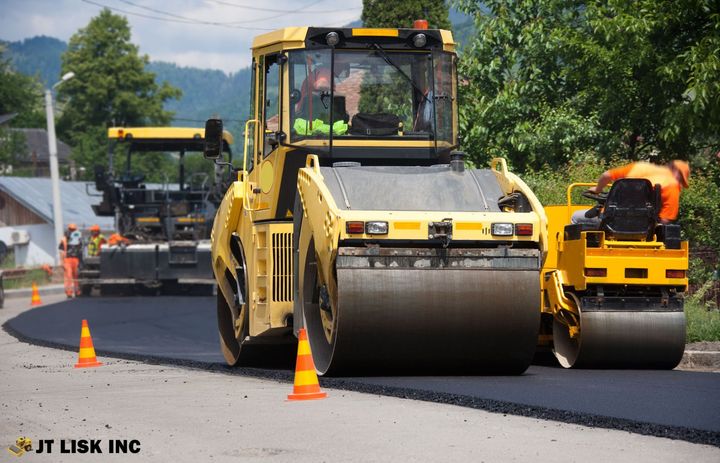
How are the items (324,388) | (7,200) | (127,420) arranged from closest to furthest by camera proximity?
(127,420) < (324,388) < (7,200)

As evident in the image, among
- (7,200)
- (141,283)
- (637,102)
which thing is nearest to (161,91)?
(7,200)

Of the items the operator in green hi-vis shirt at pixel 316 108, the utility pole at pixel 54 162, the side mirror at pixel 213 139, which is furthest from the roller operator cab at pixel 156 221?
the operator in green hi-vis shirt at pixel 316 108

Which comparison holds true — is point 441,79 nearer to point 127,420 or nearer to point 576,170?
point 127,420

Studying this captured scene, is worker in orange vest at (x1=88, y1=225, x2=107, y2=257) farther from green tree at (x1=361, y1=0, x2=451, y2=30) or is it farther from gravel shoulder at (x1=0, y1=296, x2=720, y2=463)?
gravel shoulder at (x1=0, y1=296, x2=720, y2=463)

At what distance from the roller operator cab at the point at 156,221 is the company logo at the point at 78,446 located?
2033 centimetres

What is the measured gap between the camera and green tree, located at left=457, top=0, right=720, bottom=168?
16.2m

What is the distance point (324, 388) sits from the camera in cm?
1011

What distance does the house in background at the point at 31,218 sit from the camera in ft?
204

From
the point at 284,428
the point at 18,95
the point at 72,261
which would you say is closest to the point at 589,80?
the point at 284,428

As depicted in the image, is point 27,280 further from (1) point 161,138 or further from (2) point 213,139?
(2) point 213,139

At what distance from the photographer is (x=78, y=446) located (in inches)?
297

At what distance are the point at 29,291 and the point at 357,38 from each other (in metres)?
26.5

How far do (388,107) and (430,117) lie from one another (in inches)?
16.2

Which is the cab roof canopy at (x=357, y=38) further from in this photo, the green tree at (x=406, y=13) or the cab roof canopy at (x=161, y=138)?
the cab roof canopy at (x=161, y=138)
